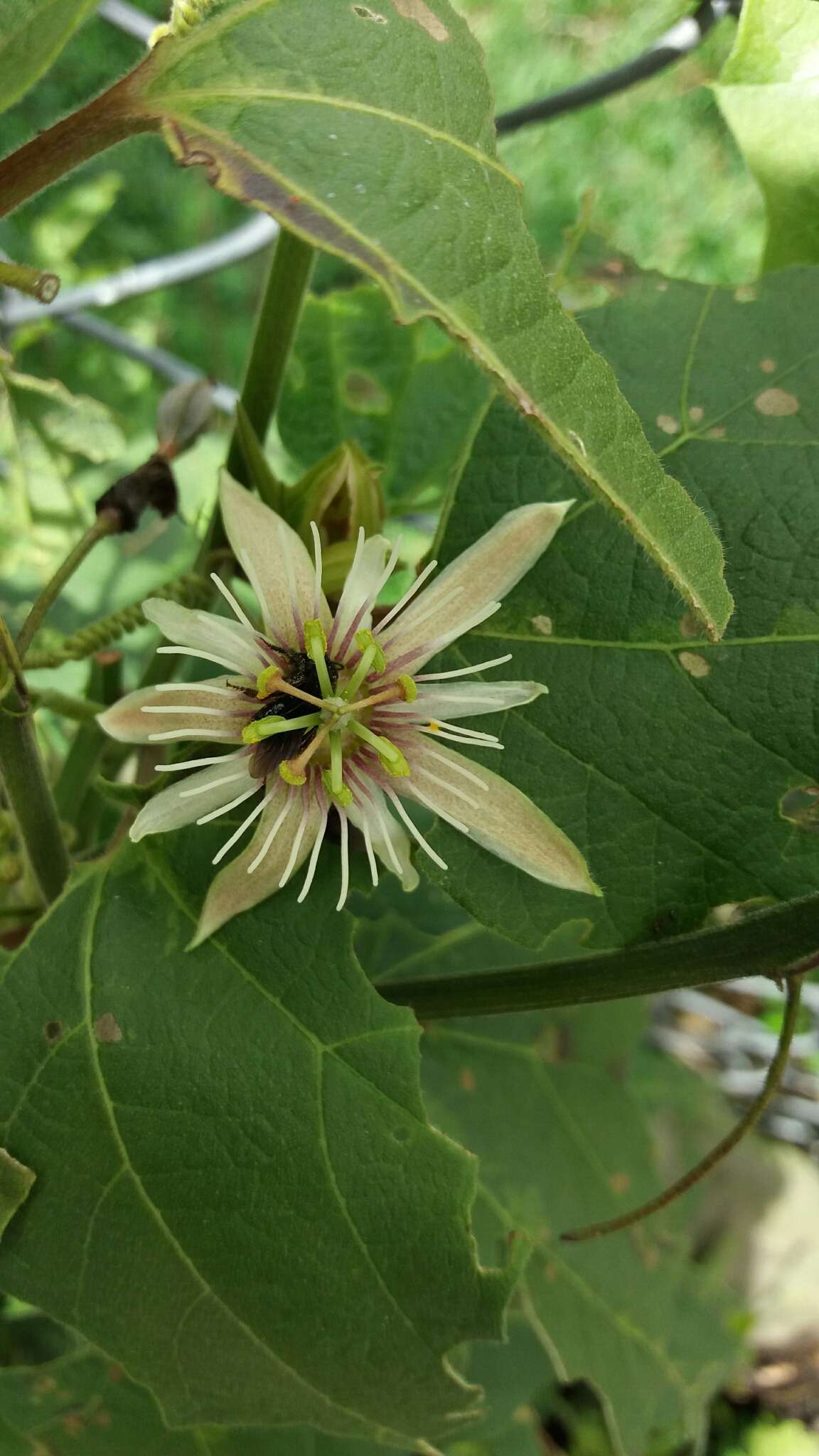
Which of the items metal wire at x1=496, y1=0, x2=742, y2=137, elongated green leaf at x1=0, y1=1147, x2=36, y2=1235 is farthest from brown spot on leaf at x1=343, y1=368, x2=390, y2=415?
elongated green leaf at x1=0, y1=1147, x2=36, y2=1235

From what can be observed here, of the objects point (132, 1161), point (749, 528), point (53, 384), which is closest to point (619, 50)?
point (53, 384)

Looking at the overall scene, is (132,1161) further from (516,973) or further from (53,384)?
(53,384)

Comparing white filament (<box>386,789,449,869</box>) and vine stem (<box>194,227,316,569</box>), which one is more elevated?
vine stem (<box>194,227,316,569</box>)

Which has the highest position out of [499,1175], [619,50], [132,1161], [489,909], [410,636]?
[619,50]

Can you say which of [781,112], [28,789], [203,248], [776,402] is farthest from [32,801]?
[203,248]

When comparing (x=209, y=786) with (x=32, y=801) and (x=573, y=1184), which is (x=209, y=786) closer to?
(x=32, y=801)

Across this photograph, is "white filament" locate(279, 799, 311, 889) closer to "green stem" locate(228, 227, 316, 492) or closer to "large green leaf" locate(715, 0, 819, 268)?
"green stem" locate(228, 227, 316, 492)
